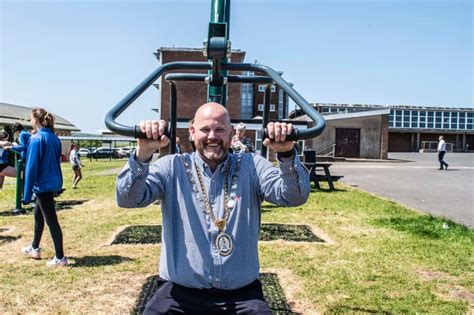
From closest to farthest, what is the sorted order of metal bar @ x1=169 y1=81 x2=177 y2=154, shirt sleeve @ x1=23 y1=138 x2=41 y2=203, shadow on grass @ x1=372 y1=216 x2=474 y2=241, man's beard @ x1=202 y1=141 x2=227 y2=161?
1. man's beard @ x1=202 y1=141 x2=227 y2=161
2. metal bar @ x1=169 y1=81 x2=177 y2=154
3. shirt sleeve @ x1=23 y1=138 x2=41 y2=203
4. shadow on grass @ x1=372 y1=216 x2=474 y2=241

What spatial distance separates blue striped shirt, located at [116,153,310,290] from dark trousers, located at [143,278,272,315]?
39 millimetres

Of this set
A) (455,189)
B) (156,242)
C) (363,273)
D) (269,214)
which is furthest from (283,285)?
(455,189)

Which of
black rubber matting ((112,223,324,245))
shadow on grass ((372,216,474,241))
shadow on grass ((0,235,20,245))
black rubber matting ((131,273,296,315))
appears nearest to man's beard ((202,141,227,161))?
black rubber matting ((131,273,296,315))

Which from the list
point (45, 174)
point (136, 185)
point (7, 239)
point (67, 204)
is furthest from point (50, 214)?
point (67, 204)

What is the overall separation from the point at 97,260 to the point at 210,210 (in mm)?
3316

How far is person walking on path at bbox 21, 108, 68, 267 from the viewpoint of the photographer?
15.5ft

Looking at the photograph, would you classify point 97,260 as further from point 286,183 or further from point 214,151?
point 286,183

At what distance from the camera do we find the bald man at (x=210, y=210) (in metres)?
2.13

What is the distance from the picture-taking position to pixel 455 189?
13.4m

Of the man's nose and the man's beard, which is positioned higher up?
the man's nose

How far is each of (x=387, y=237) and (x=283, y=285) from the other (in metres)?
2.70

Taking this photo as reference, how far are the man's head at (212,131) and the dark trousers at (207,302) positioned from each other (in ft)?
2.06

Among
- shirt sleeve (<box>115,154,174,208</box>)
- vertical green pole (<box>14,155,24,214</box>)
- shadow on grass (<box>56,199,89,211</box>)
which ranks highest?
shirt sleeve (<box>115,154,174,208</box>)

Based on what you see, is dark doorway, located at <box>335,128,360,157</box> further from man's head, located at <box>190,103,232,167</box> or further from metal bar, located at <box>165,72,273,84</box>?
man's head, located at <box>190,103,232,167</box>
